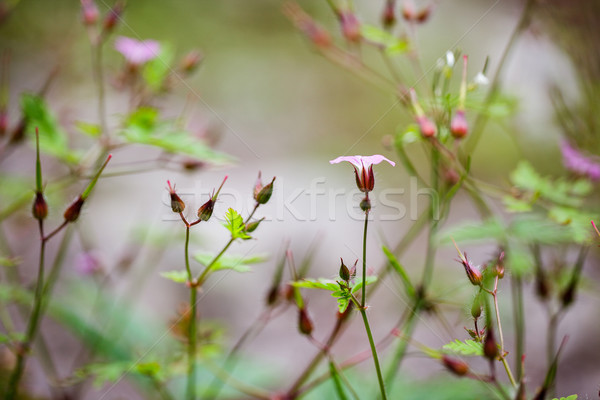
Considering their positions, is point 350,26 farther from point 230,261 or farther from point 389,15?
point 230,261

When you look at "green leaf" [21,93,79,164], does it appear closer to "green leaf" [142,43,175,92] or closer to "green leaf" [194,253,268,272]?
"green leaf" [142,43,175,92]

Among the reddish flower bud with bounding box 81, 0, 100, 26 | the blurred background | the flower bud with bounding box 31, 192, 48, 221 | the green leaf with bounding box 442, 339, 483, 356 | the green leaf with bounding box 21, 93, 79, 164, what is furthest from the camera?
the blurred background

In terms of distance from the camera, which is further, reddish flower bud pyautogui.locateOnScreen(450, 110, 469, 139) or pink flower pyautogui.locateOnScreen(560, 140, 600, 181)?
pink flower pyautogui.locateOnScreen(560, 140, 600, 181)

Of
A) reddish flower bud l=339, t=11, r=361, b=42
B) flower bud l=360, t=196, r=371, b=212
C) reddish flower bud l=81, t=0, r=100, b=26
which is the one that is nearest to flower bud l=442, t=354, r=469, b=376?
flower bud l=360, t=196, r=371, b=212

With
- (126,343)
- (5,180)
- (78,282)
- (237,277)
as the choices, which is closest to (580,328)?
(237,277)

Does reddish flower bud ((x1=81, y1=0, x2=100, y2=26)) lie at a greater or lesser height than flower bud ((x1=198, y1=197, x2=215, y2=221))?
greater

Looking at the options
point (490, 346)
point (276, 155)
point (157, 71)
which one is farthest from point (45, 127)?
point (276, 155)
